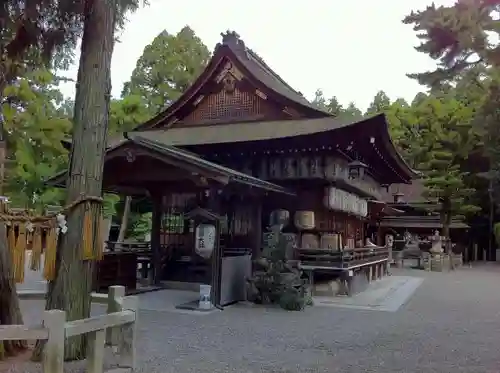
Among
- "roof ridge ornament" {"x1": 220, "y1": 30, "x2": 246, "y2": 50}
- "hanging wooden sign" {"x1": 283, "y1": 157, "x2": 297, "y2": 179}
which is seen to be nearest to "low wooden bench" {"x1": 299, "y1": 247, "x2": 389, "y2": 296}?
"hanging wooden sign" {"x1": 283, "y1": 157, "x2": 297, "y2": 179}

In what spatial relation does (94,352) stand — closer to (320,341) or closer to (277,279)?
(320,341)

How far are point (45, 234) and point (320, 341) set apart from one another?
151 inches

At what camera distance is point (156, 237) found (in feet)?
42.9

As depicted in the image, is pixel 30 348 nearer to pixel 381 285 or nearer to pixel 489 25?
pixel 489 25

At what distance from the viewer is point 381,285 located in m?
15.2

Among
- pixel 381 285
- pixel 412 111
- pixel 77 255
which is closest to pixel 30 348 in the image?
pixel 77 255

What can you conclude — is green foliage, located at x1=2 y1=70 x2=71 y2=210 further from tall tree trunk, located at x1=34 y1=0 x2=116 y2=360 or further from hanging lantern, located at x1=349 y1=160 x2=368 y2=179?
hanging lantern, located at x1=349 y1=160 x2=368 y2=179

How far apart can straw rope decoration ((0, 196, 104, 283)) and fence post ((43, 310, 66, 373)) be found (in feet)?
3.28

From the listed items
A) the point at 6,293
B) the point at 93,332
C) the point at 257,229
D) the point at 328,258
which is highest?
the point at 257,229

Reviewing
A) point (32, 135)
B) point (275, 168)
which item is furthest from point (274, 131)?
point (32, 135)

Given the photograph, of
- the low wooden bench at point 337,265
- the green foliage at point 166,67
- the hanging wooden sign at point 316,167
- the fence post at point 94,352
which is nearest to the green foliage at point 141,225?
the green foliage at point 166,67

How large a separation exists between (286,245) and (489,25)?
507 cm

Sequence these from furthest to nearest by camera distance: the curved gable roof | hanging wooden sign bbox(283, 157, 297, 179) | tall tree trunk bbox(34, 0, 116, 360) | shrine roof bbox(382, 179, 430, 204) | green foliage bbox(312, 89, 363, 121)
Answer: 1. green foliage bbox(312, 89, 363, 121)
2. shrine roof bbox(382, 179, 430, 204)
3. the curved gable roof
4. hanging wooden sign bbox(283, 157, 297, 179)
5. tall tree trunk bbox(34, 0, 116, 360)

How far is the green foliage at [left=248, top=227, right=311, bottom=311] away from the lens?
9854 millimetres
